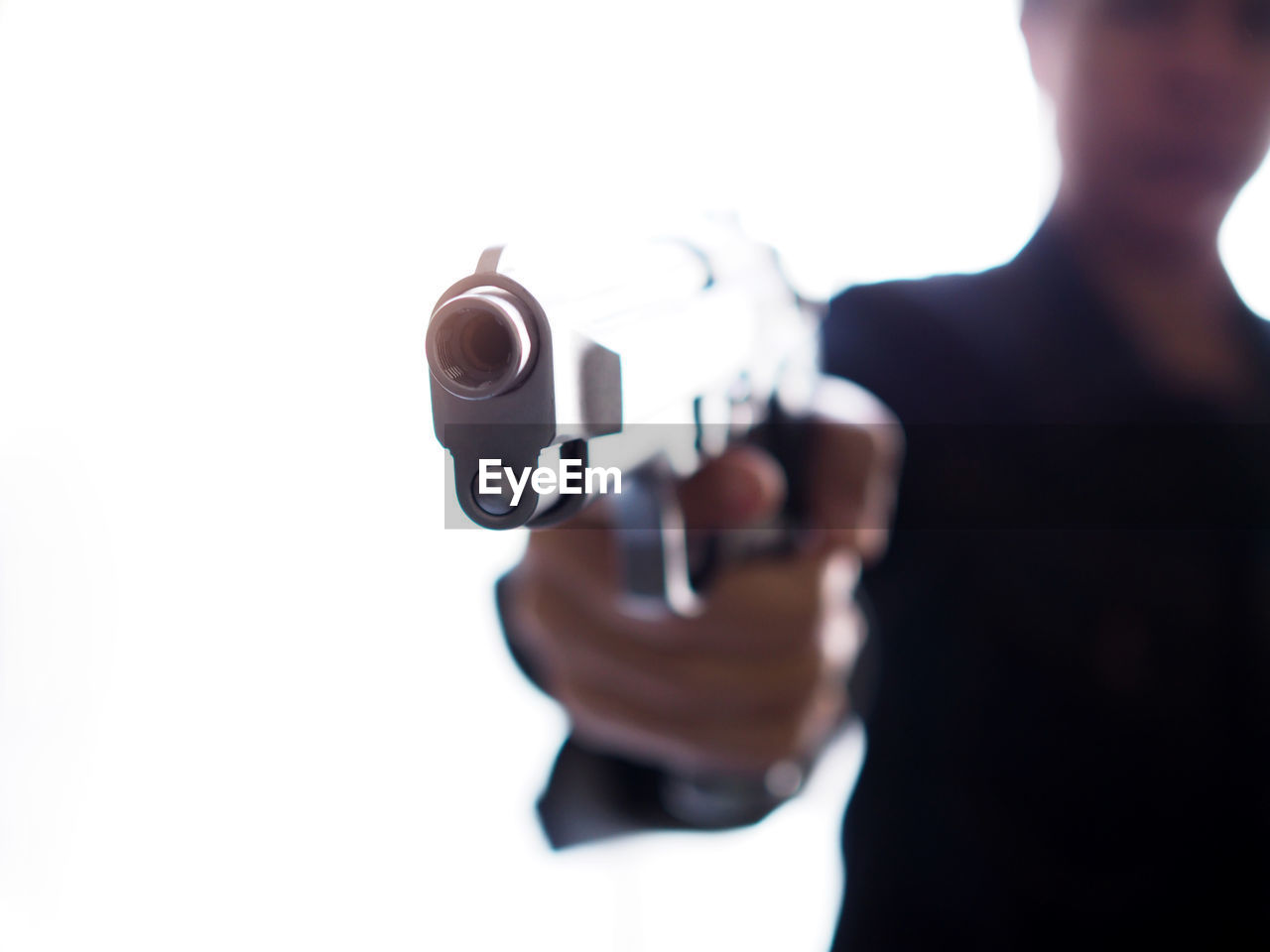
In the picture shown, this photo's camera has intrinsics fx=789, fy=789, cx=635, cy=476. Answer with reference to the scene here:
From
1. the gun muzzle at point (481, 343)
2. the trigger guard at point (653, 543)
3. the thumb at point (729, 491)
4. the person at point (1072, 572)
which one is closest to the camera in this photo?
the gun muzzle at point (481, 343)

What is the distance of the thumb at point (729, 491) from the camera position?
584 millimetres

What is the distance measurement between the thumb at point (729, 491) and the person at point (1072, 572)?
0.08 m

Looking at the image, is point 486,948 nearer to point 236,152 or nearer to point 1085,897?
point 1085,897

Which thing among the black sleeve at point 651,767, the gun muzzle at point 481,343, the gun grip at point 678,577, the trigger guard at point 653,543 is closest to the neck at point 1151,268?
the black sleeve at point 651,767

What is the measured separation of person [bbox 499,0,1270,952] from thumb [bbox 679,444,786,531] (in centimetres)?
8

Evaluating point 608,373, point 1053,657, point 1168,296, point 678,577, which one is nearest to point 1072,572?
point 1053,657

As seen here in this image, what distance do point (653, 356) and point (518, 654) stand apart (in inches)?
18.9

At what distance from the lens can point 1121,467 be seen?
739 mm

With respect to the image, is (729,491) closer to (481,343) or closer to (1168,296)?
(481,343)

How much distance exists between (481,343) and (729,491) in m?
0.37

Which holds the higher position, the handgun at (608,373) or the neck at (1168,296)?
the neck at (1168,296)

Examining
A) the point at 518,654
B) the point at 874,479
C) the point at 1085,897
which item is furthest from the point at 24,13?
the point at 1085,897

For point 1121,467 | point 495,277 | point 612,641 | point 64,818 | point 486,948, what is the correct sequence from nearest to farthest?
point 495,277, point 612,641, point 1121,467, point 64,818, point 486,948

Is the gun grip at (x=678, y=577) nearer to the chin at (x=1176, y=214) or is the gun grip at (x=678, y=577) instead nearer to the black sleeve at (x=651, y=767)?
the black sleeve at (x=651, y=767)
